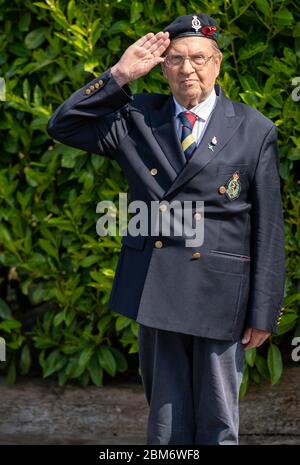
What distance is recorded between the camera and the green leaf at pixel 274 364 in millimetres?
5152

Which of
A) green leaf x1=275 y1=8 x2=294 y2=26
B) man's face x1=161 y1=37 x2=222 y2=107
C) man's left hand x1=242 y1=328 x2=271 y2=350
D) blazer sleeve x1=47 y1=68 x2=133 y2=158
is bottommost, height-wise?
man's left hand x1=242 y1=328 x2=271 y2=350

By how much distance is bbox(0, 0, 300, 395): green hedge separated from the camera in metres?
4.98

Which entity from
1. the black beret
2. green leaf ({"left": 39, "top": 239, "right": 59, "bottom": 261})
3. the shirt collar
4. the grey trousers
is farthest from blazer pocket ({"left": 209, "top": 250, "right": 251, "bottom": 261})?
green leaf ({"left": 39, "top": 239, "right": 59, "bottom": 261})

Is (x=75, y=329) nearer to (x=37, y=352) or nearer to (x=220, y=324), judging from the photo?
(x=37, y=352)

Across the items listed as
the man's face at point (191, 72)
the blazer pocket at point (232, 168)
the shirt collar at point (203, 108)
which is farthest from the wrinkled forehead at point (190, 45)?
the blazer pocket at point (232, 168)

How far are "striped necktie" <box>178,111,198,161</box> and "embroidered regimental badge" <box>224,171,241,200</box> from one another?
17 cm

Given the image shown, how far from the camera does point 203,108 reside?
3.90 meters

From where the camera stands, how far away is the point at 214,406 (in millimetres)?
3922

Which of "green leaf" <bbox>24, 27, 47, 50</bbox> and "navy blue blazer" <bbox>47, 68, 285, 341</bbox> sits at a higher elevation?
"green leaf" <bbox>24, 27, 47, 50</bbox>

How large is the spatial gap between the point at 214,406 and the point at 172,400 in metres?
0.16

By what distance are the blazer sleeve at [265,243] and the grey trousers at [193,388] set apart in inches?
6.2

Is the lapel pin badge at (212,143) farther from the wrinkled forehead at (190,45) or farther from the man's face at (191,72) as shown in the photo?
the wrinkled forehead at (190,45)

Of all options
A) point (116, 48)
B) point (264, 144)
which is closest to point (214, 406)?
point (264, 144)

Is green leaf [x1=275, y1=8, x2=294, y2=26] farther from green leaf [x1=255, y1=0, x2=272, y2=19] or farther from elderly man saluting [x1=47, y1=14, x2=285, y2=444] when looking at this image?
elderly man saluting [x1=47, y1=14, x2=285, y2=444]
